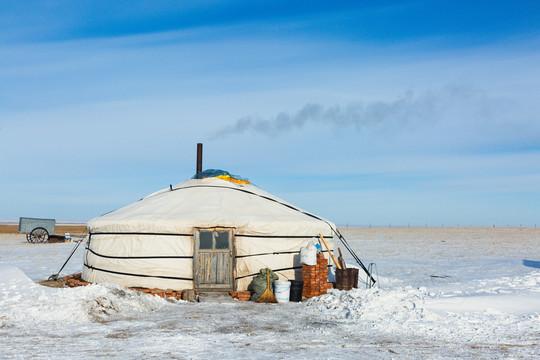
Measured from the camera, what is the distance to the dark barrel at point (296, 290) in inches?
394

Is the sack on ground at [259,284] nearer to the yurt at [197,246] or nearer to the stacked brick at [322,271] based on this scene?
the yurt at [197,246]

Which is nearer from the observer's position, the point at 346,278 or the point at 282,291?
the point at 282,291

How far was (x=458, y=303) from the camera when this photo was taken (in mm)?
8586

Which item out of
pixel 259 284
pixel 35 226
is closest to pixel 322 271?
pixel 259 284

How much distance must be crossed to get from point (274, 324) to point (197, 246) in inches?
123

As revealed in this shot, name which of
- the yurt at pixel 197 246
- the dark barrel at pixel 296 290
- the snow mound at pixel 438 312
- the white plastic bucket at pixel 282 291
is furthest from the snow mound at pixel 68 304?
the snow mound at pixel 438 312

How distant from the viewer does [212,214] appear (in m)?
10.6

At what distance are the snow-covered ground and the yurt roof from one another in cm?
152

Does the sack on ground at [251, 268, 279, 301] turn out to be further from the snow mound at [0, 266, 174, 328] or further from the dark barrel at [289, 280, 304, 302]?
the snow mound at [0, 266, 174, 328]

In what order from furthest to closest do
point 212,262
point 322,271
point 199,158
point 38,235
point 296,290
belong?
point 38,235
point 199,158
point 212,262
point 322,271
point 296,290

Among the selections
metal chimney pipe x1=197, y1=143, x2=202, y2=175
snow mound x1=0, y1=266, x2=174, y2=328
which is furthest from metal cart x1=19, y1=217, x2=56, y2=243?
snow mound x1=0, y1=266, x2=174, y2=328

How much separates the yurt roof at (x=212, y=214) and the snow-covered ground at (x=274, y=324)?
1524mm

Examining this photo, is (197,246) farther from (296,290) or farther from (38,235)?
(38,235)

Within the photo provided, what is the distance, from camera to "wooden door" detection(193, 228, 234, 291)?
1034cm
